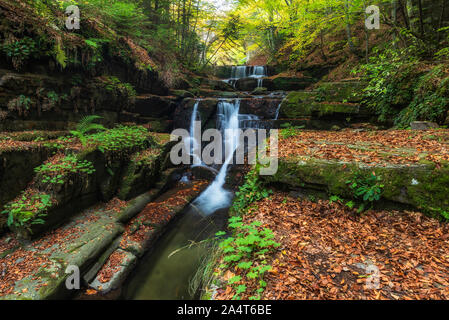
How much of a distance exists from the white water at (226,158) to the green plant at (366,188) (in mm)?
3692

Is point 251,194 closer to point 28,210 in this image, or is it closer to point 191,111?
point 28,210

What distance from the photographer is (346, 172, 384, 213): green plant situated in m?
3.28

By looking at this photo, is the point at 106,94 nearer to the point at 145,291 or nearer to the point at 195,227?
the point at 195,227

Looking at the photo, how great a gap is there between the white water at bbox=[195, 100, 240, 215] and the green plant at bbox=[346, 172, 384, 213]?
145 inches

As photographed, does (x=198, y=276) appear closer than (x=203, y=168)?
Yes

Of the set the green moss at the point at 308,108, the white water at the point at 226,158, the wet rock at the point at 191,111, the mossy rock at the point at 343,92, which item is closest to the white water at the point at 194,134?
the wet rock at the point at 191,111

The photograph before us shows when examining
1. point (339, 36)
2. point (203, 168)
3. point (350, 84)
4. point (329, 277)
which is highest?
point (339, 36)

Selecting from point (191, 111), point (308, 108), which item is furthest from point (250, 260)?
point (191, 111)

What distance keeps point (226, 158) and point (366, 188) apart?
5.96 metres

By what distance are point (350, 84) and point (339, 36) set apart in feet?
29.7

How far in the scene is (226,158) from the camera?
8828 mm

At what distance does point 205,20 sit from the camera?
1433cm

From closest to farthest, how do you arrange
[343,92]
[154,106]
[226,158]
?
[343,92]
[226,158]
[154,106]
